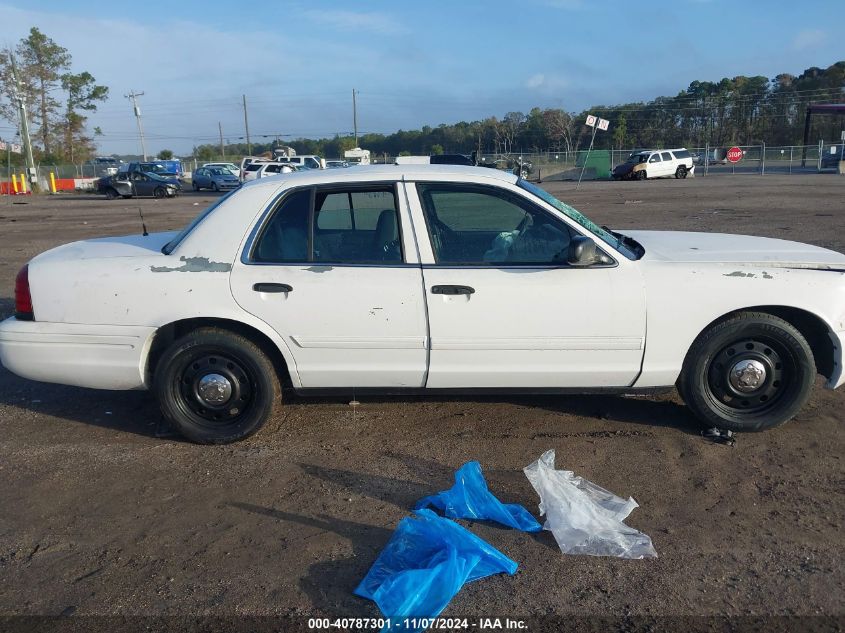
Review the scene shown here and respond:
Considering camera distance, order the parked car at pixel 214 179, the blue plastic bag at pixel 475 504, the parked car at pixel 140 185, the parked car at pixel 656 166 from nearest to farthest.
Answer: the blue plastic bag at pixel 475 504
the parked car at pixel 140 185
the parked car at pixel 214 179
the parked car at pixel 656 166

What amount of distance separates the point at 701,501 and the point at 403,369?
1.83 meters

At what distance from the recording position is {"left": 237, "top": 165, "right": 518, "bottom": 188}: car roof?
177 inches

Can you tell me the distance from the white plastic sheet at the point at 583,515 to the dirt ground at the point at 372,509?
72 mm

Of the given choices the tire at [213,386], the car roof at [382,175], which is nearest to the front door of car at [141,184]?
the car roof at [382,175]

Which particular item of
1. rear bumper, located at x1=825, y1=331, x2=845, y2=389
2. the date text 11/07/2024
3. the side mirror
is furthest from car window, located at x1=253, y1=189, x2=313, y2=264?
rear bumper, located at x1=825, y1=331, x2=845, y2=389

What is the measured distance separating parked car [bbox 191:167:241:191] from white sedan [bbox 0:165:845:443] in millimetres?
35322

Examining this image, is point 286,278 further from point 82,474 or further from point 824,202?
point 824,202

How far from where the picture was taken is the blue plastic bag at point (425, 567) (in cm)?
284

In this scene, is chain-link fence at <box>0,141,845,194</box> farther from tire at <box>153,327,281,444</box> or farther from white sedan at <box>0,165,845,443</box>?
tire at <box>153,327,281,444</box>

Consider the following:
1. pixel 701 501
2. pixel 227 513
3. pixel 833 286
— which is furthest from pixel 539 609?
pixel 833 286

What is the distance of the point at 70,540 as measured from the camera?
3502 millimetres

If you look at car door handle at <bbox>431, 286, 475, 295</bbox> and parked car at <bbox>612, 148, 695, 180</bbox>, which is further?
parked car at <bbox>612, 148, 695, 180</bbox>

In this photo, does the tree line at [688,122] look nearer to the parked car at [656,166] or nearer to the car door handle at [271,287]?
the parked car at [656,166]

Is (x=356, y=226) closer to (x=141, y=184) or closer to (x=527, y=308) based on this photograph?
(x=527, y=308)
